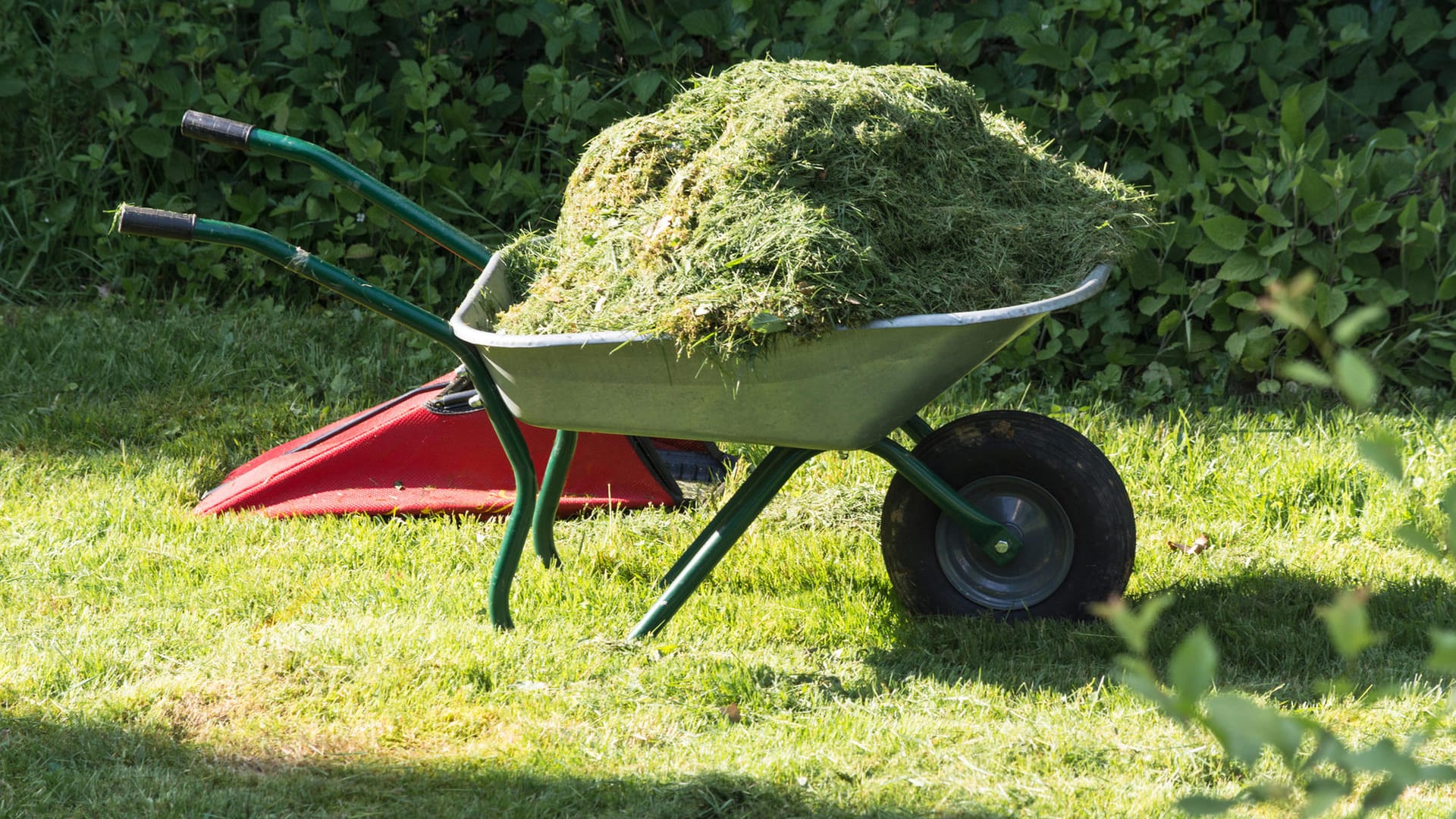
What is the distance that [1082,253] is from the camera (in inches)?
101

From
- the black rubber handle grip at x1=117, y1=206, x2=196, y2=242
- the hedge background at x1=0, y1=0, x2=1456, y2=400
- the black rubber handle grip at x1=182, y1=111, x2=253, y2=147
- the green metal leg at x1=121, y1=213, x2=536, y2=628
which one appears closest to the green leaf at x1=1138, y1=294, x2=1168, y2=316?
Result: the hedge background at x1=0, y1=0, x2=1456, y2=400

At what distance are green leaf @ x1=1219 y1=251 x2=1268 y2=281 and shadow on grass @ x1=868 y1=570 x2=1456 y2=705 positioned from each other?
142cm

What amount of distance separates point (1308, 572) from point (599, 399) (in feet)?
5.79

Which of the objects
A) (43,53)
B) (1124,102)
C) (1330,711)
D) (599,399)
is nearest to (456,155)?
(43,53)

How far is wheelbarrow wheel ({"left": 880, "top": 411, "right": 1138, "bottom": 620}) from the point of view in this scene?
2.68 m

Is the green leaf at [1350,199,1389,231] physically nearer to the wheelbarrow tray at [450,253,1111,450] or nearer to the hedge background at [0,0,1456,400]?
the hedge background at [0,0,1456,400]

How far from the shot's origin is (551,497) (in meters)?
2.96

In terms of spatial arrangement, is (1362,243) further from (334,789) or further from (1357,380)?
(1357,380)

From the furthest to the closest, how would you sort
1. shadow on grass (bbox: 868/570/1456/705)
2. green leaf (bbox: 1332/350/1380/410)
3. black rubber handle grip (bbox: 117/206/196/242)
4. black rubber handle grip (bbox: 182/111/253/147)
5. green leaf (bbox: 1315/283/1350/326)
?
green leaf (bbox: 1315/283/1350/326) → black rubber handle grip (bbox: 182/111/253/147) → shadow on grass (bbox: 868/570/1456/705) → black rubber handle grip (bbox: 117/206/196/242) → green leaf (bbox: 1332/350/1380/410)

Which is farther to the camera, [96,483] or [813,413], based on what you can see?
[96,483]

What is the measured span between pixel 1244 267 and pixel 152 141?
395 centimetres

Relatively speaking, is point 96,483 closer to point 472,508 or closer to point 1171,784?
point 472,508

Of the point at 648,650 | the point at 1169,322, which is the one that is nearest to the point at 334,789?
the point at 648,650

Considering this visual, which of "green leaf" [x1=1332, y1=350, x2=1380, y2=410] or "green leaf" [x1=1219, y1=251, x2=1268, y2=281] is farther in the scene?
"green leaf" [x1=1219, y1=251, x2=1268, y2=281]
